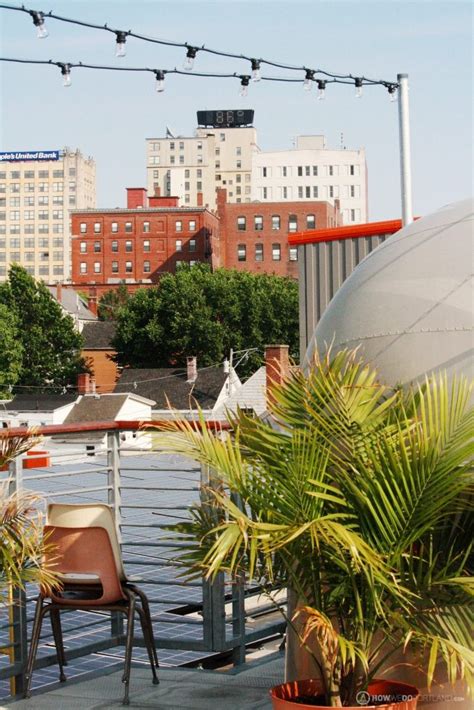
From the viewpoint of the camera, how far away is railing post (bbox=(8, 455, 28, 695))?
6.39 m

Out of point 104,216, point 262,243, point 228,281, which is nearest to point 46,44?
point 228,281

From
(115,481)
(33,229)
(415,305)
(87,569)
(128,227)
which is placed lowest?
(87,569)

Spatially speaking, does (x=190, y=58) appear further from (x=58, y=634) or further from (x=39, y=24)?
(x=58, y=634)

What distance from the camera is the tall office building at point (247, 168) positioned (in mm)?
167625

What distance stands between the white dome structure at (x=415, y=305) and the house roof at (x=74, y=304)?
111m

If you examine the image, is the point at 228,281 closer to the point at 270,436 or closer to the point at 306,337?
the point at 306,337

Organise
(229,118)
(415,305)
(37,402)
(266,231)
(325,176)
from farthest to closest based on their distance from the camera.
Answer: (229,118)
(325,176)
(266,231)
(37,402)
(415,305)

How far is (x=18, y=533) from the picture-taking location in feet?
17.6

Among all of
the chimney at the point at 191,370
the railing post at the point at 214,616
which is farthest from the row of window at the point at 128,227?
the railing post at the point at 214,616

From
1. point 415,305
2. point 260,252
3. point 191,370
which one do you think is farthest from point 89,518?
point 260,252

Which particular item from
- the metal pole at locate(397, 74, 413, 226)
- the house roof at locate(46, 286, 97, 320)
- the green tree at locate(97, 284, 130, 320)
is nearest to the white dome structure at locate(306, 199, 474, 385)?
the metal pole at locate(397, 74, 413, 226)

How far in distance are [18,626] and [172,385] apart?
6667 cm

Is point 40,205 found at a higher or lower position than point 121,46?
higher

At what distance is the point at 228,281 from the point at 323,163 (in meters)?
90.6
